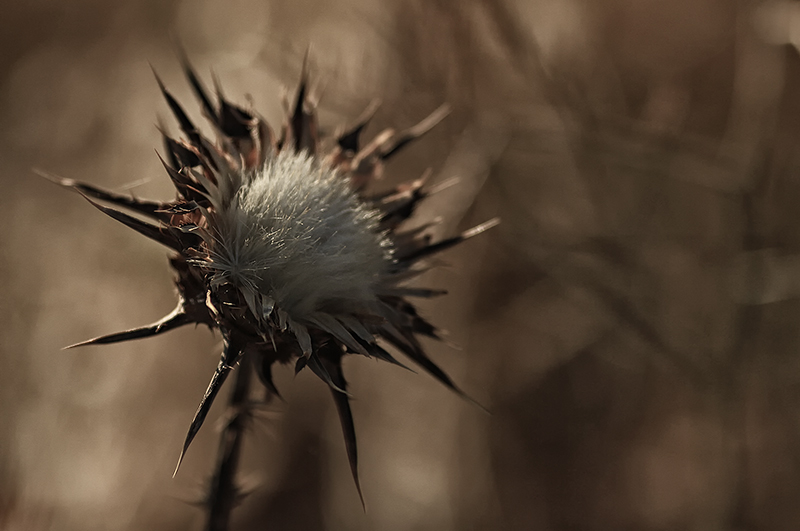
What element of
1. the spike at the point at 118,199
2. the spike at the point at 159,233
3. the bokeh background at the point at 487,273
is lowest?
the bokeh background at the point at 487,273

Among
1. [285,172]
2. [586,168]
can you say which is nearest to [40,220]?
[285,172]

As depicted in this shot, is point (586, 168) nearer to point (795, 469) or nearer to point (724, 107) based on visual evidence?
point (724, 107)

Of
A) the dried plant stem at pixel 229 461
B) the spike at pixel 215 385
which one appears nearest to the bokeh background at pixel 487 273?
the dried plant stem at pixel 229 461

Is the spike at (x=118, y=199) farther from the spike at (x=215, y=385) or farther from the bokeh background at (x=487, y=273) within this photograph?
the bokeh background at (x=487, y=273)

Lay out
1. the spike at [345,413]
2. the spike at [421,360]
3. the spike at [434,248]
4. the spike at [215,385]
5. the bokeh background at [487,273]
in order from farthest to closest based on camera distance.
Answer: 1. the bokeh background at [487,273]
2. the spike at [434,248]
3. the spike at [421,360]
4. the spike at [345,413]
5. the spike at [215,385]

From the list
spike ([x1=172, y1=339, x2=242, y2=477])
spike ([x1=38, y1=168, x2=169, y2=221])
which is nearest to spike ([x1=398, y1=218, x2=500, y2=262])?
spike ([x1=172, y1=339, x2=242, y2=477])

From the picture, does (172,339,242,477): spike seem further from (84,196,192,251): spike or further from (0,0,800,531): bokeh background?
(0,0,800,531): bokeh background

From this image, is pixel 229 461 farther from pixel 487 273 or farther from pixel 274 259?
pixel 487 273
